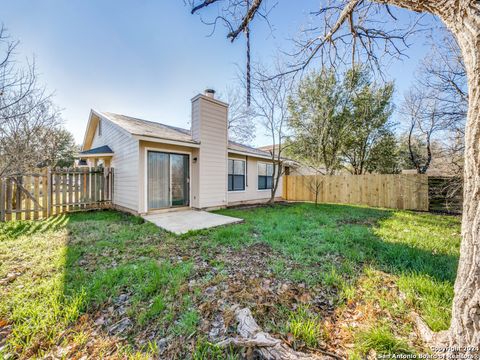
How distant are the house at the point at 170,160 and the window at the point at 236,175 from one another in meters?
0.71

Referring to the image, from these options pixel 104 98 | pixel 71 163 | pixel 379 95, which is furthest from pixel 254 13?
pixel 71 163

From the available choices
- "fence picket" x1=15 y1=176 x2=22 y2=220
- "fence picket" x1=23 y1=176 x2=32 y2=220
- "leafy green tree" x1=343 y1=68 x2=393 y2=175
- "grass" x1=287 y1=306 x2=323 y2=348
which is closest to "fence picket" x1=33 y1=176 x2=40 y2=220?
"fence picket" x1=23 y1=176 x2=32 y2=220

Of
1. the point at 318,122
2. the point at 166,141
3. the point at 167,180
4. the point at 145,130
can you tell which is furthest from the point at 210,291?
the point at 318,122

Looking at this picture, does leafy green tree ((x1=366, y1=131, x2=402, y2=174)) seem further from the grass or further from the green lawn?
the grass

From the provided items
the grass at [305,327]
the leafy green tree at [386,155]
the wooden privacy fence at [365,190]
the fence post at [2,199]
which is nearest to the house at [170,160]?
the fence post at [2,199]

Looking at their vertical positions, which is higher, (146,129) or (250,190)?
(146,129)

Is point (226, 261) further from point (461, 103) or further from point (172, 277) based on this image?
point (461, 103)

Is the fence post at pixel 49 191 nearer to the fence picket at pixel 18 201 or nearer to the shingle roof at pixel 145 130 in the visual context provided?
the fence picket at pixel 18 201

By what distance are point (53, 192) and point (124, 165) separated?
251 cm

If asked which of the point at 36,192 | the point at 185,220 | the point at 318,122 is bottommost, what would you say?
the point at 185,220

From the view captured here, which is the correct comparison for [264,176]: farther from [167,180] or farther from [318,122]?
[167,180]

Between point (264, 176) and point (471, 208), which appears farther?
point (264, 176)

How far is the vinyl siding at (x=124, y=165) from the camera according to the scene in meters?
7.00

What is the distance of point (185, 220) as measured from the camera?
642 cm
